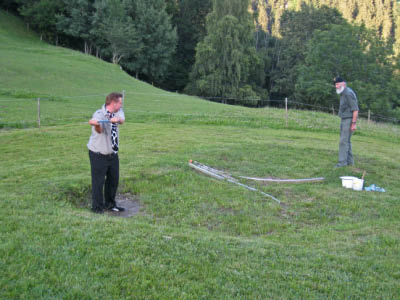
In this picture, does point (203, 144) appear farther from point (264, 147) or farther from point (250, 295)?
point (250, 295)

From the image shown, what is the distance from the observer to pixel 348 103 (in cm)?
996

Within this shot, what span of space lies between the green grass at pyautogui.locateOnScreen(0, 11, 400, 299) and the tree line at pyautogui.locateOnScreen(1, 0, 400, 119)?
3586 centimetres

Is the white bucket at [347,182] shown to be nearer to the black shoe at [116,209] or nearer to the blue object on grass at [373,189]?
the blue object on grass at [373,189]

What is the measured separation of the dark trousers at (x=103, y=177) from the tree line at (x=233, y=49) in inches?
1597

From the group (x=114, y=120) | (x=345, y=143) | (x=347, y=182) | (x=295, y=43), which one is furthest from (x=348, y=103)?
(x=295, y=43)

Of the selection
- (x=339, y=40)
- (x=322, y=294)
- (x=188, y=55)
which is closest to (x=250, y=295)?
(x=322, y=294)

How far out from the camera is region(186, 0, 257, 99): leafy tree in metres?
51.5

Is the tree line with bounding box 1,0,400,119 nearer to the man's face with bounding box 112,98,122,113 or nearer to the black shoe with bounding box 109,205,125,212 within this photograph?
the black shoe with bounding box 109,205,125,212

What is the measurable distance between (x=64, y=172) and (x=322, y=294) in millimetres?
6345

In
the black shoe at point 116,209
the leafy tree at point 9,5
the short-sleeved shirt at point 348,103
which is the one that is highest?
the leafy tree at point 9,5

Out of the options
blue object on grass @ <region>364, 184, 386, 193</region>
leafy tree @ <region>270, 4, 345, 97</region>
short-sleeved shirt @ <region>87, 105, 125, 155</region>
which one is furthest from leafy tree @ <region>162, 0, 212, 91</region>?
short-sleeved shirt @ <region>87, 105, 125, 155</region>

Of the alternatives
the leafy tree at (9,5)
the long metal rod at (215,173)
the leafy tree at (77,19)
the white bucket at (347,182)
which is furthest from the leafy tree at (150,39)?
the white bucket at (347,182)

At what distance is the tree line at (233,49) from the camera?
1885 inches

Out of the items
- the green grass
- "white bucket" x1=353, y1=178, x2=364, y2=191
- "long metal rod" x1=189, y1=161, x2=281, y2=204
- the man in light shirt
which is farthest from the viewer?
"white bucket" x1=353, y1=178, x2=364, y2=191
